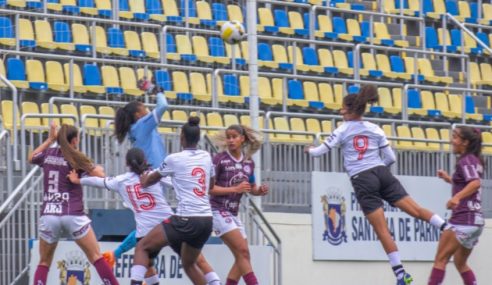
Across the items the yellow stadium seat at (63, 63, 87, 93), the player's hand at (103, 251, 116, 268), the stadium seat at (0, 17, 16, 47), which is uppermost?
the stadium seat at (0, 17, 16, 47)

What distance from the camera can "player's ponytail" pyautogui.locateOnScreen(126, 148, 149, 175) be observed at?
14.6 metres

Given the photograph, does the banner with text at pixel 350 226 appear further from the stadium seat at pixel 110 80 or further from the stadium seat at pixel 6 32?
the stadium seat at pixel 6 32

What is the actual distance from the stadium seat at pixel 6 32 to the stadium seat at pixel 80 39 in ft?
3.81

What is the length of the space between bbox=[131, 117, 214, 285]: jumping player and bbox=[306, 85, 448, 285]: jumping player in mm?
1406

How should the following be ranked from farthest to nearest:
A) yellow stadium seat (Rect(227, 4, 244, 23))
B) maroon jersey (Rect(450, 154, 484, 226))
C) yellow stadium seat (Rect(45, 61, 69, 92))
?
yellow stadium seat (Rect(227, 4, 244, 23))
yellow stadium seat (Rect(45, 61, 69, 92))
maroon jersey (Rect(450, 154, 484, 226))

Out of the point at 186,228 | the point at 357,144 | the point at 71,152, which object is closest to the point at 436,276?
the point at 357,144

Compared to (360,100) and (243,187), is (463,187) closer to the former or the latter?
(360,100)

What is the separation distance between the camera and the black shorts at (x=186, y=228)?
45.3ft

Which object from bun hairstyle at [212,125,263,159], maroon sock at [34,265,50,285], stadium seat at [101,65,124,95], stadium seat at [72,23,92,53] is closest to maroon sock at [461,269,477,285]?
bun hairstyle at [212,125,263,159]

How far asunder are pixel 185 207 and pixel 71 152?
4.92 feet

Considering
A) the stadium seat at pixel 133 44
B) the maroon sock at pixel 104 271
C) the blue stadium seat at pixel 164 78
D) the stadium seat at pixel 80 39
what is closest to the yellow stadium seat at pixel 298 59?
the stadium seat at pixel 133 44

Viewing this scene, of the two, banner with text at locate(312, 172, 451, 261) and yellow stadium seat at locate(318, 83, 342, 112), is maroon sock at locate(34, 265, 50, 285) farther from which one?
yellow stadium seat at locate(318, 83, 342, 112)

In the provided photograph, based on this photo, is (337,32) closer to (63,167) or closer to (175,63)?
(175,63)

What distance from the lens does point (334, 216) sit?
18469 mm
